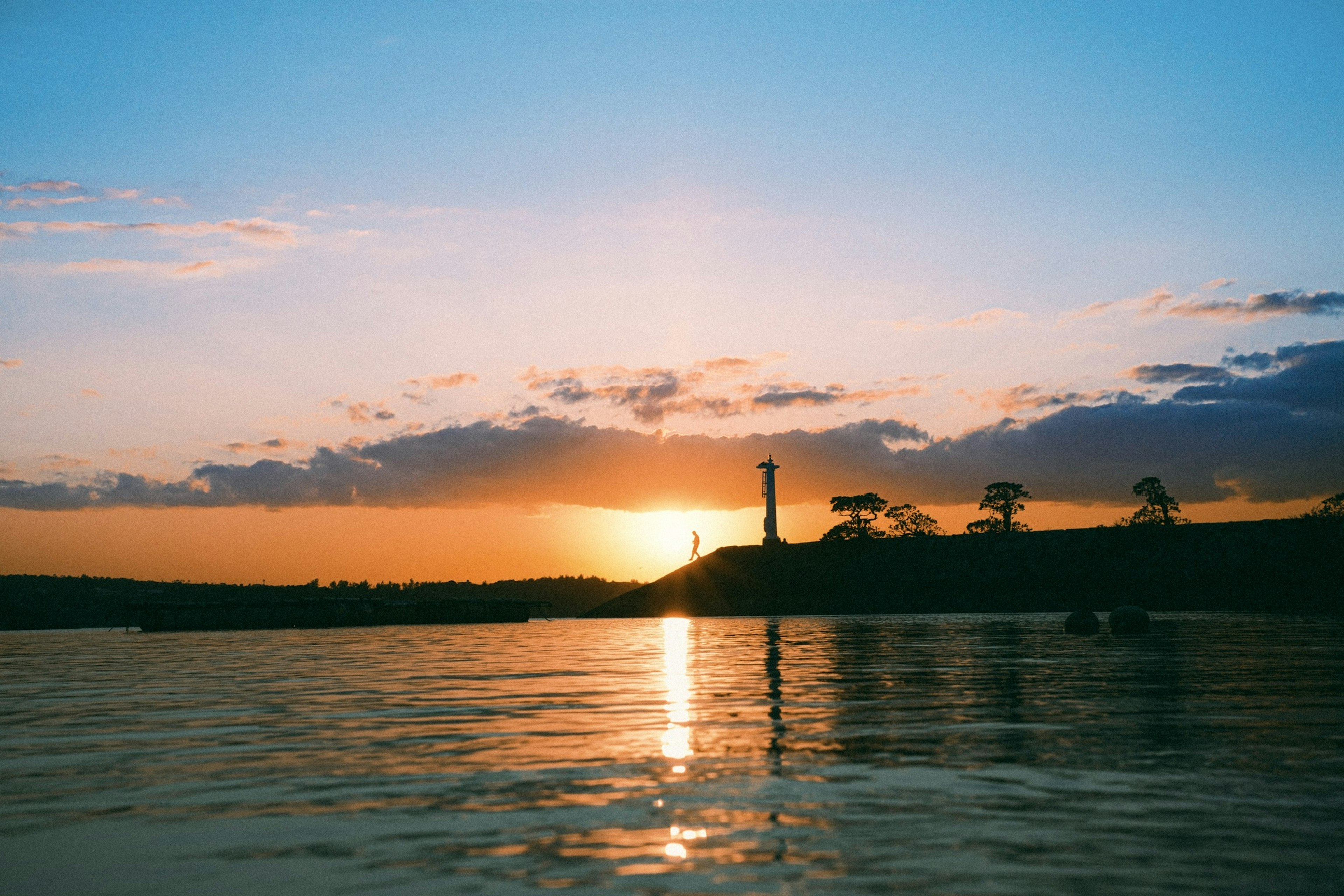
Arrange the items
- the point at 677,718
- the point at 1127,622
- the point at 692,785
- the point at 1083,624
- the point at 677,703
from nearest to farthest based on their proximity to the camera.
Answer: the point at 692,785 → the point at 677,718 → the point at 677,703 → the point at 1127,622 → the point at 1083,624

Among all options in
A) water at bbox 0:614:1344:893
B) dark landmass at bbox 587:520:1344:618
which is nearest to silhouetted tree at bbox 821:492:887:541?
dark landmass at bbox 587:520:1344:618

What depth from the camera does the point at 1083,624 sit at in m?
39.9

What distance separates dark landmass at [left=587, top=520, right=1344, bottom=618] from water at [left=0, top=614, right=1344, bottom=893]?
68539 mm

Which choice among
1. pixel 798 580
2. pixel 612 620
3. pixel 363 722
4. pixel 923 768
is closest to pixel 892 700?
pixel 923 768

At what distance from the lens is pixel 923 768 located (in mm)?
9922

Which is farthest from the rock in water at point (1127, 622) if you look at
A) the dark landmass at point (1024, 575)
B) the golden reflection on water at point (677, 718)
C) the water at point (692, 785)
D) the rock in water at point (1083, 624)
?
the dark landmass at point (1024, 575)

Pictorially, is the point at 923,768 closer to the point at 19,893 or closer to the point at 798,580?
the point at 19,893

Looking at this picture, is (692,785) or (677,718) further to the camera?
(677,718)

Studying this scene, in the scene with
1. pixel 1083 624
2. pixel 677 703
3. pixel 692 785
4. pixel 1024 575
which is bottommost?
pixel 1083 624

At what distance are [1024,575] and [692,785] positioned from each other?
9149 centimetres

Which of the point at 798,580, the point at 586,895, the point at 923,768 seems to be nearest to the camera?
the point at 586,895

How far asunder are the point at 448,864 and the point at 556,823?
132 cm

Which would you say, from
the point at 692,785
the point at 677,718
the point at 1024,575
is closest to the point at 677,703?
the point at 677,718

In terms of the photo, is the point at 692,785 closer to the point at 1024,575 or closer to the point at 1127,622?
the point at 1127,622
